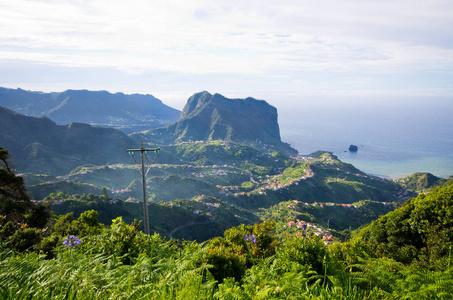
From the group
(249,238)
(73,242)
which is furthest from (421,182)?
(73,242)

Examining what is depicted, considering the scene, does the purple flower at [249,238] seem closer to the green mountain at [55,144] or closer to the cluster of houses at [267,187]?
the cluster of houses at [267,187]

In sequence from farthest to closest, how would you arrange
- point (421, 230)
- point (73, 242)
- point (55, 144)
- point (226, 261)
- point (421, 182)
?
point (55, 144), point (421, 182), point (421, 230), point (73, 242), point (226, 261)

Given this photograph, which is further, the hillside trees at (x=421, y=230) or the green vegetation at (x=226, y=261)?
the hillside trees at (x=421, y=230)

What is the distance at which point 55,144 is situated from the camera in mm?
137625

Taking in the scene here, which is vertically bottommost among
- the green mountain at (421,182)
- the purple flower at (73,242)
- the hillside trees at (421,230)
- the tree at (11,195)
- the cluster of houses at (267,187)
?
the cluster of houses at (267,187)

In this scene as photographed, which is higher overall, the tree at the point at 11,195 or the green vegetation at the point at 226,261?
the green vegetation at the point at 226,261

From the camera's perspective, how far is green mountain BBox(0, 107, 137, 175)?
114 meters

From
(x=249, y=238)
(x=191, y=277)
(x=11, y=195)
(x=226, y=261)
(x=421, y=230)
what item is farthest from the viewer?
(x=11, y=195)

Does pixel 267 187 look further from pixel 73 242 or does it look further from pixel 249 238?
pixel 73 242

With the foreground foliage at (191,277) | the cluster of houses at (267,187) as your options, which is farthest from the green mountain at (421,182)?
the foreground foliage at (191,277)

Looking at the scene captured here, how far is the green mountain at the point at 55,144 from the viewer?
372 feet

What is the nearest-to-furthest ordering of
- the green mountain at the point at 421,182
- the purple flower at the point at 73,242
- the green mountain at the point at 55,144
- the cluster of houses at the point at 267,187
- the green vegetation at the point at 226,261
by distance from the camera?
the green vegetation at the point at 226,261 → the purple flower at the point at 73,242 → the green mountain at the point at 421,182 → the cluster of houses at the point at 267,187 → the green mountain at the point at 55,144

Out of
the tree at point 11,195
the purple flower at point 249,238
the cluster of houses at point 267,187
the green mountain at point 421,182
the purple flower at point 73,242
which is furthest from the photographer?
the cluster of houses at point 267,187

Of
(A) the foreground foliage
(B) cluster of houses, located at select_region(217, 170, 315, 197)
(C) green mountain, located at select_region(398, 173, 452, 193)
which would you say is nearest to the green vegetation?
(A) the foreground foliage
